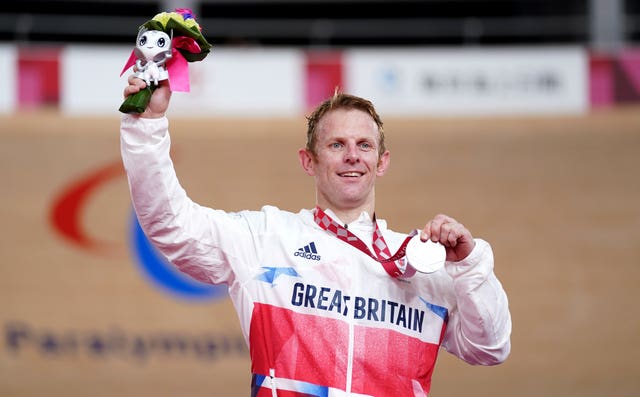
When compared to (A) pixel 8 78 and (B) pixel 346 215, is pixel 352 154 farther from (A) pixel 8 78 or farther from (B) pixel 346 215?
(A) pixel 8 78

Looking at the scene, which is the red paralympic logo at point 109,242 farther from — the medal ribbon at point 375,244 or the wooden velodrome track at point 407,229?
the medal ribbon at point 375,244

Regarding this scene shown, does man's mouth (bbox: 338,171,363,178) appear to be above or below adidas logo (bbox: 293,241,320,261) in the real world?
above

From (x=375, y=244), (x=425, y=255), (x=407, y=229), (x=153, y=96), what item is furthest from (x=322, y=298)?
(x=407, y=229)

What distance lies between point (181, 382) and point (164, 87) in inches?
280

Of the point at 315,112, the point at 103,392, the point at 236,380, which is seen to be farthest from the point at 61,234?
the point at 315,112

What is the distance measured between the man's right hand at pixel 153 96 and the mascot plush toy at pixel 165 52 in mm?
12

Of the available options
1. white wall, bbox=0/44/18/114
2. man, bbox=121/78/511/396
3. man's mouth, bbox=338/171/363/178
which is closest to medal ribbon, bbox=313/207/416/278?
man, bbox=121/78/511/396

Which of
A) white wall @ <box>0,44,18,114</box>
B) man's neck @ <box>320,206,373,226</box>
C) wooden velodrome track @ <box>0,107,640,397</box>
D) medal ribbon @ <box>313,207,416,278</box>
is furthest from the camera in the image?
wooden velodrome track @ <box>0,107,640,397</box>

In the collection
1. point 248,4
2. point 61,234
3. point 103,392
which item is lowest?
point 103,392

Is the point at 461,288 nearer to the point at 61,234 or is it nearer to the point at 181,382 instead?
the point at 181,382

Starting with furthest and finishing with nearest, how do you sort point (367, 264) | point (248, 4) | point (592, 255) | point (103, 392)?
1. point (248, 4)
2. point (592, 255)
3. point (103, 392)
4. point (367, 264)

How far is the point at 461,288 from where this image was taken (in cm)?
239

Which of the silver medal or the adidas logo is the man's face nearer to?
the adidas logo

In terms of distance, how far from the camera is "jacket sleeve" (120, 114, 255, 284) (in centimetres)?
228
